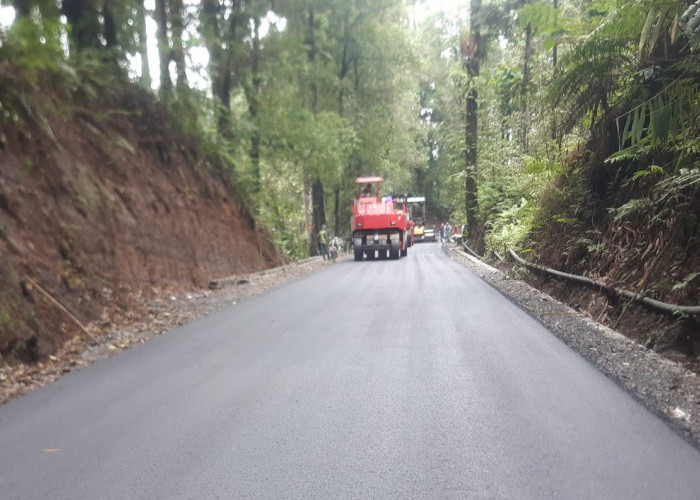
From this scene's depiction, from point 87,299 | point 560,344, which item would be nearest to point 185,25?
point 87,299

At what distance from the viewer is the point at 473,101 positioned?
26281 mm

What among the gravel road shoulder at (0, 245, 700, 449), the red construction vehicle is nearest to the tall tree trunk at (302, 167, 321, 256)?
the red construction vehicle

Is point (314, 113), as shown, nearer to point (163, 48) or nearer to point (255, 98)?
point (255, 98)

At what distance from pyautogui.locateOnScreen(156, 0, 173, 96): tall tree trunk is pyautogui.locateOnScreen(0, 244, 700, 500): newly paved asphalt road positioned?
1295cm

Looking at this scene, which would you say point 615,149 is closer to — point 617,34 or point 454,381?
point 617,34

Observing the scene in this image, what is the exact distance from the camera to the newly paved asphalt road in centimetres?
388

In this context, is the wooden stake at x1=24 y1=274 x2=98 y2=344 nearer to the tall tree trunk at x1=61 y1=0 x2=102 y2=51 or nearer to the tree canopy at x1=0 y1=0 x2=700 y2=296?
the tree canopy at x1=0 y1=0 x2=700 y2=296

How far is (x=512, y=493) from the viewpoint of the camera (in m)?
3.62

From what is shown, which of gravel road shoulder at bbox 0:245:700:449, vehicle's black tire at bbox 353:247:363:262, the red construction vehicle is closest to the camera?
gravel road shoulder at bbox 0:245:700:449

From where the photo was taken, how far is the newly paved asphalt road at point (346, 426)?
3877mm

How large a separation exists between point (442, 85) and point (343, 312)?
4564cm

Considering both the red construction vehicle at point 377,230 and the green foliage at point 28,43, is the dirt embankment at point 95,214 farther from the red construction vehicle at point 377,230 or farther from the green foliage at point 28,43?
the red construction vehicle at point 377,230

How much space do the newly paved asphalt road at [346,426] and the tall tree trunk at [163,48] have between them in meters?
12.9

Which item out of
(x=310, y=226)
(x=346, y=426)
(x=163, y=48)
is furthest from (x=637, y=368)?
(x=310, y=226)
